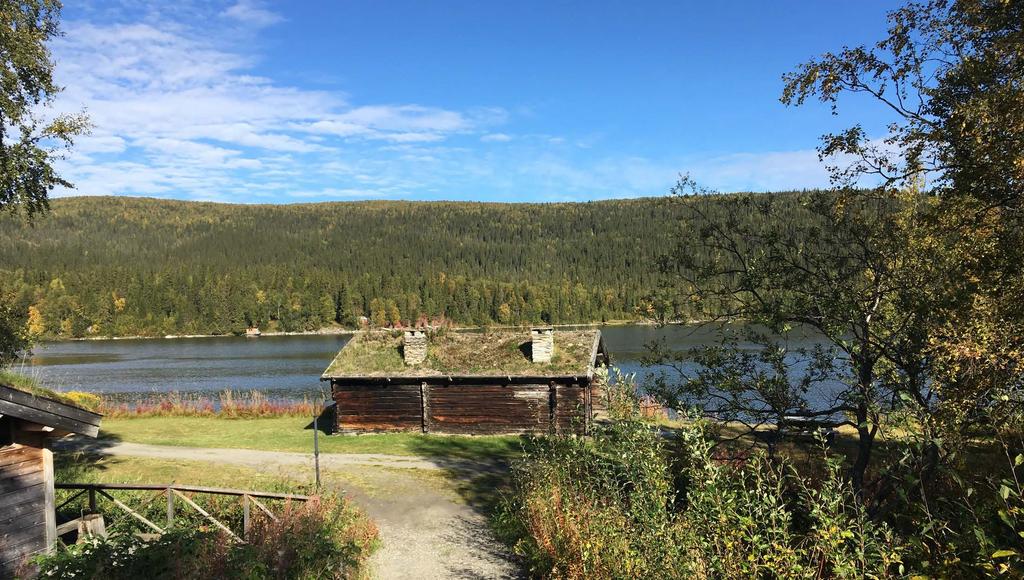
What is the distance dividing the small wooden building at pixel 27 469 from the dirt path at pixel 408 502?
4959 mm

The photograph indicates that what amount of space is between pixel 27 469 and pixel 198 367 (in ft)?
209

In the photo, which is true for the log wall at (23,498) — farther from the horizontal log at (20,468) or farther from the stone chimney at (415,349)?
the stone chimney at (415,349)

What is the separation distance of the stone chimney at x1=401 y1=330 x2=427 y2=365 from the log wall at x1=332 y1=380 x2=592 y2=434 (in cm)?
98

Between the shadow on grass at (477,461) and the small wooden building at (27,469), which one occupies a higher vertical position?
the small wooden building at (27,469)

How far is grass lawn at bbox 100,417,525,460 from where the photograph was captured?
20.0 m

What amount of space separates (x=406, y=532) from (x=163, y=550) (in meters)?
5.70

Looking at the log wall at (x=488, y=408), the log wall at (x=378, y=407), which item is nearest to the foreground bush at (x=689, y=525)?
the log wall at (x=488, y=408)

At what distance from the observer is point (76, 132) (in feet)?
49.5

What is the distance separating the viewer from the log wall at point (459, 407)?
2091cm

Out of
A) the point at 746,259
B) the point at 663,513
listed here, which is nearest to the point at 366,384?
the point at 746,259

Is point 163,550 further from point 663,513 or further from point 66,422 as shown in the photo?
point 663,513

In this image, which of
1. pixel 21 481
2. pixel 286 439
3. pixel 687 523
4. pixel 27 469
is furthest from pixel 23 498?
pixel 286 439

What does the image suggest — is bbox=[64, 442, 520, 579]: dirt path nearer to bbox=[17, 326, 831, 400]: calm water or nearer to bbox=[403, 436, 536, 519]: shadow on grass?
bbox=[403, 436, 536, 519]: shadow on grass

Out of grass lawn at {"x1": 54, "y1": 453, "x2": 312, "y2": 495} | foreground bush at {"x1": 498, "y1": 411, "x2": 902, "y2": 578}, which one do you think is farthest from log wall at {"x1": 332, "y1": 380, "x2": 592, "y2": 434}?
foreground bush at {"x1": 498, "y1": 411, "x2": 902, "y2": 578}
